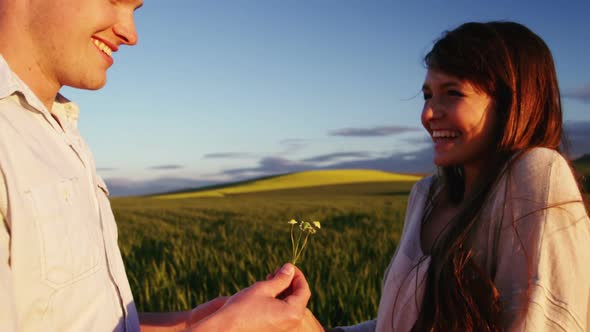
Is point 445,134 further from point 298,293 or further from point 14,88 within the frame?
point 14,88

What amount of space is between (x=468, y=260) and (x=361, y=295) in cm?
226

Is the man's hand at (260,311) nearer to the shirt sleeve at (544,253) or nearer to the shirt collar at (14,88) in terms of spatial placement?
the shirt collar at (14,88)

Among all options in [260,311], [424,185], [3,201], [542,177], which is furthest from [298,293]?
[424,185]

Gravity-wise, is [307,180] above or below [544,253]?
above

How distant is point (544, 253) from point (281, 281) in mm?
995

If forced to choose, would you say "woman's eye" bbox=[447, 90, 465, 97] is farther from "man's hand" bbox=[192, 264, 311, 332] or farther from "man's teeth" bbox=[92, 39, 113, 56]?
"man's teeth" bbox=[92, 39, 113, 56]

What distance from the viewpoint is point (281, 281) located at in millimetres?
1524

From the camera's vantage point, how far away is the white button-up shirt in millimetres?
1212

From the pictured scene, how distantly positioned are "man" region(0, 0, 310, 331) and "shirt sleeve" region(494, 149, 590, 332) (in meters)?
0.84

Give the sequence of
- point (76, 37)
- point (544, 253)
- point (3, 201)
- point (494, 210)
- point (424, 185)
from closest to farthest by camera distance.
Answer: point (3, 201) → point (76, 37) → point (544, 253) → point (494, 210) → point (424, 185)

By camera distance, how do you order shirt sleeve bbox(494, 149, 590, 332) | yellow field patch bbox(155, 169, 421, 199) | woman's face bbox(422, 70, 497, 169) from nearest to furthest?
shirt sleeve bbox(494, 149, 590, 332)
woman's face bbox(422, 70, 497, 169)
yellow field patch bbox(155, 169, 421, 199)

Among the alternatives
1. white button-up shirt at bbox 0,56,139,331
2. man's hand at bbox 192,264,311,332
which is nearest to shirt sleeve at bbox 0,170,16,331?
white button-up shirt at bbox 0,56,139,331

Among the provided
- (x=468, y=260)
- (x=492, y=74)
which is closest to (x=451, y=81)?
(x=492, y=74)

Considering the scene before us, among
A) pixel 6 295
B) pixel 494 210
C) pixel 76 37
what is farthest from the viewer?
pixel 494 210
